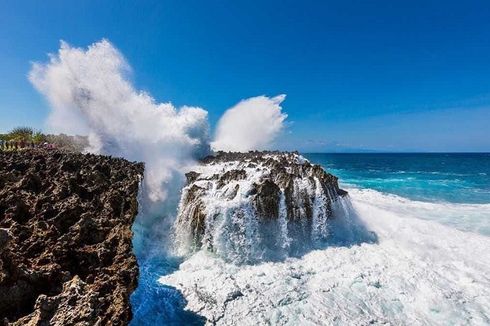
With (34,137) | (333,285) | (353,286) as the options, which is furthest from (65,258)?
(34,137)

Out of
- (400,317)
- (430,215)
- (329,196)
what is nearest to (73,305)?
(400,317)

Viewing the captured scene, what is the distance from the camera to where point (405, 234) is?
16016 millimetres

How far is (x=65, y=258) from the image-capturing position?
5703mm

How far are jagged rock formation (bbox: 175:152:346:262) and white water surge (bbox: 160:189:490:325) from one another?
76cm

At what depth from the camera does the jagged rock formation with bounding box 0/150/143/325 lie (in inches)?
159

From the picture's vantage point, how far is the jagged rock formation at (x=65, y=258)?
4.03m

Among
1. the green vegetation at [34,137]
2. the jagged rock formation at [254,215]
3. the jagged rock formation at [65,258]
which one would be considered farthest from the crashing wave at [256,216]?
the green vegetation at [34,137]

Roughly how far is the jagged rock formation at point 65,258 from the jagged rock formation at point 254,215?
4.32m

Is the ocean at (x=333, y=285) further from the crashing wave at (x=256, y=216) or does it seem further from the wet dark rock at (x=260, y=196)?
the wet dark rock at (x=260, y=196)

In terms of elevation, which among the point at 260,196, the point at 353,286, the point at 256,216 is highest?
the point at 260,196

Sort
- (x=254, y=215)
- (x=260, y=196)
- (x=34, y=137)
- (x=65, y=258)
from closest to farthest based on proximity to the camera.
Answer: (x=65, y=258) < (x=254, y=215) < (x=260, y=196) < (x=34, y=137)

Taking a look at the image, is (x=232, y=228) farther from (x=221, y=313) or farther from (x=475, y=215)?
(x=475, y=215)

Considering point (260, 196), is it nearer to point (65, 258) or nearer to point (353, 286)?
point (353, 286)

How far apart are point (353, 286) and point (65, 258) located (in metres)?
8.56
